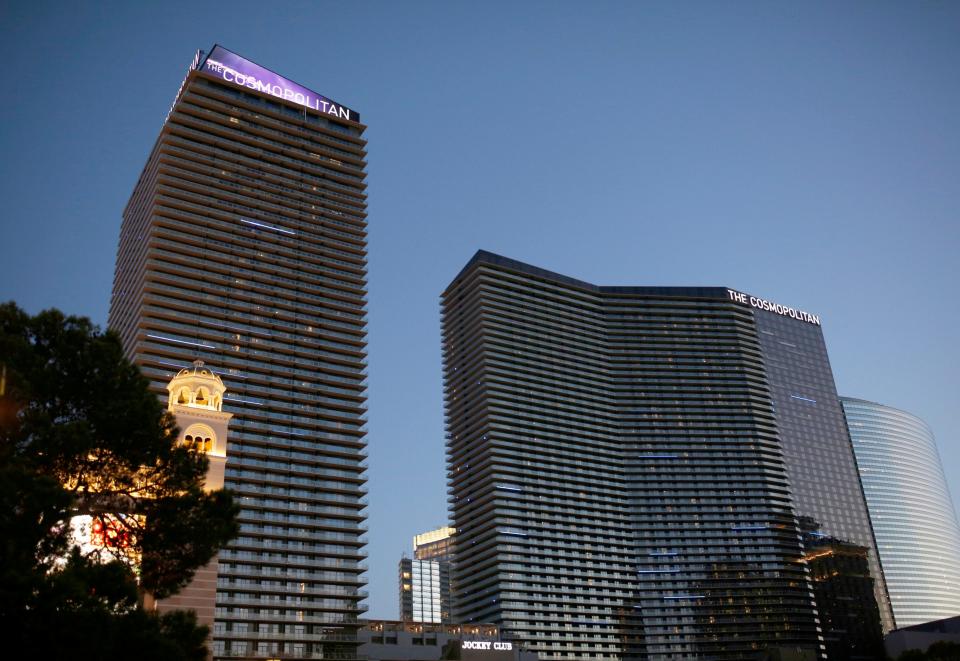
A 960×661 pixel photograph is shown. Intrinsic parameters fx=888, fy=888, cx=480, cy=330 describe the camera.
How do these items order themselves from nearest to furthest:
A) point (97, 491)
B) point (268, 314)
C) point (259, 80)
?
1. point (97, 491)
2. point (268, 314)
3. point (259, 80)

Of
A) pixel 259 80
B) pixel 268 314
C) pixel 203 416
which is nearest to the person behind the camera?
pixel 203 416

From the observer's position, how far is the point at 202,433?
66625mm

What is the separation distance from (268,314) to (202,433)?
100028mm

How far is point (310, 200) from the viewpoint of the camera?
7106 inches

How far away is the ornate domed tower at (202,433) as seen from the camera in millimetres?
62375

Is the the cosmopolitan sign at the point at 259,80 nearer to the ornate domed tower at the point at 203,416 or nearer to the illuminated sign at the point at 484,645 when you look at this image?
the illuminated sign at the point at 484,645

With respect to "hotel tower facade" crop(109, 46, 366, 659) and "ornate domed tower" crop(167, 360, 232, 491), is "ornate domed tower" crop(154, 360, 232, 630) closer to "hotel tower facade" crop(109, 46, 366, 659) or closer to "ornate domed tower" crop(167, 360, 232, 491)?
"ornate domed tower" crop(167, 360, 232, 491)

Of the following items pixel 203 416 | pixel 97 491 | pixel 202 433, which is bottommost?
pixel 97 491

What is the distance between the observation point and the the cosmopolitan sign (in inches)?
7101

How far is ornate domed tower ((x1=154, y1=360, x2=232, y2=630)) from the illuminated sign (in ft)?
331

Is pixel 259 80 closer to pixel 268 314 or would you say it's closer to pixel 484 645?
pixel 268 314

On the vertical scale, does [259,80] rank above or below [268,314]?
above

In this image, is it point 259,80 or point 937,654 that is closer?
point 937,654

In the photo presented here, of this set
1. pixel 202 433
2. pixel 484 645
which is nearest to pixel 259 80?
pixel 484 645
